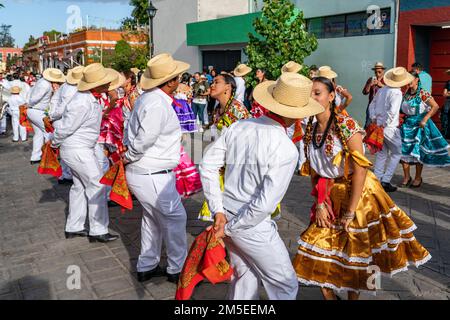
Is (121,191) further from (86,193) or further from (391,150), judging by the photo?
(391,150)

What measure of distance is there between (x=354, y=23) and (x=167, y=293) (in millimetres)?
11540

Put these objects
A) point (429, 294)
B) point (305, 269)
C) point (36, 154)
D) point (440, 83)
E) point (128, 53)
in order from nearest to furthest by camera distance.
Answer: point (305, 269)
point (429, 294)
point (36, 154)
point (440, 83)
point (128, 53)

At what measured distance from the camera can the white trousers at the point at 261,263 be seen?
2.66m

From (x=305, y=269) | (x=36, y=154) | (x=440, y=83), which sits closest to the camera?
(x=305, y=269)

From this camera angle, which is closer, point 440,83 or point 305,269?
point 305,269

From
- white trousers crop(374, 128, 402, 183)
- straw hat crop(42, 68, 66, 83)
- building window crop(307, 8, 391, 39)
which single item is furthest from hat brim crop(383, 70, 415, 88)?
building window crop(307, 8, 391, 39)

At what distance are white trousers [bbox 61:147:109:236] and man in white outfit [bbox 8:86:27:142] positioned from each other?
8.78m

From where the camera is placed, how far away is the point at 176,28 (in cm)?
2450

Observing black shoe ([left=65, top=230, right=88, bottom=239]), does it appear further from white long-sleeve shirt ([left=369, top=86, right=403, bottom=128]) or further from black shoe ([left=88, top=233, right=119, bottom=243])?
white long-sleeve shirt ([left=369, top=86, right=403, bottom=128])

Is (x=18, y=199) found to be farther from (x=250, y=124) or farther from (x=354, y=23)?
(x=354, y=23)

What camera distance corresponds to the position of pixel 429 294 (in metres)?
3.80

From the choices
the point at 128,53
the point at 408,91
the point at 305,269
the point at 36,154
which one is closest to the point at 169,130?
the point at 305,269

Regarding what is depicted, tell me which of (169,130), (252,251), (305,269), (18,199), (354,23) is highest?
(354,23)

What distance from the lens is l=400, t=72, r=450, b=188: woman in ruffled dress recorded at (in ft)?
23.2
